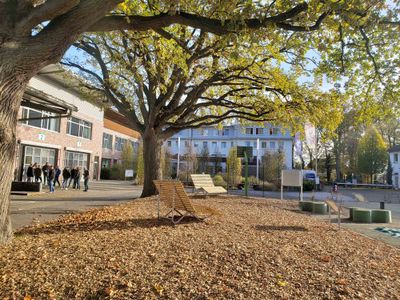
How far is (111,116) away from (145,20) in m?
44.5

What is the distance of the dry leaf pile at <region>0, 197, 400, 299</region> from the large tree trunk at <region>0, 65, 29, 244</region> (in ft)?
1.62

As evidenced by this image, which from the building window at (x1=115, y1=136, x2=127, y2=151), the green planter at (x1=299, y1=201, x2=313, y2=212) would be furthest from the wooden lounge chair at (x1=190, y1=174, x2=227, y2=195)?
the building window at (x1=115, y1=136, x2=127, y2=151)

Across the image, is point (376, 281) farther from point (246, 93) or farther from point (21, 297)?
point (246, 93)

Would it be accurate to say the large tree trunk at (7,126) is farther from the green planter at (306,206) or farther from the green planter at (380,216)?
the green planter at (306,206)

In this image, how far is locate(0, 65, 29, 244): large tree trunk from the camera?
5.22m

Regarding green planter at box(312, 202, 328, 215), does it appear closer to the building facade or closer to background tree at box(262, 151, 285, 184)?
the building facade

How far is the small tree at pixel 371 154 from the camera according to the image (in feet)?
189

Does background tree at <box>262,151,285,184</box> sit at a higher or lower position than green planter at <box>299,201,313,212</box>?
higher

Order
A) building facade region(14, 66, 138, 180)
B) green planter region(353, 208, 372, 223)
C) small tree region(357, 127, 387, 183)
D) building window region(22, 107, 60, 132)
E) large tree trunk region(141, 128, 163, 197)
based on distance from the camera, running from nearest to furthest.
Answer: green planter region(353, 208, 372, 223)
large tree trunk region(141, 128, 163, 197)
building facade region(14, 66, 138, 180)
building window region(22, 107, 60, 132)
small tree region(357, 127, 387, 183)

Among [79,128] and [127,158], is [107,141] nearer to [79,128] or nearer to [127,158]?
[127,158]

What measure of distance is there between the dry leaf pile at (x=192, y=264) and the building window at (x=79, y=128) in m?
27.7

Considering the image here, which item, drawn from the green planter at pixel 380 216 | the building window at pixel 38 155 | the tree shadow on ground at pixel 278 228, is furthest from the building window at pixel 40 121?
the green planter at pixel 380 216

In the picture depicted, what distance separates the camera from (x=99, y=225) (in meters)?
7.43

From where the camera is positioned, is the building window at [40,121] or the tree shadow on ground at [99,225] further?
the building window at [40,121]
